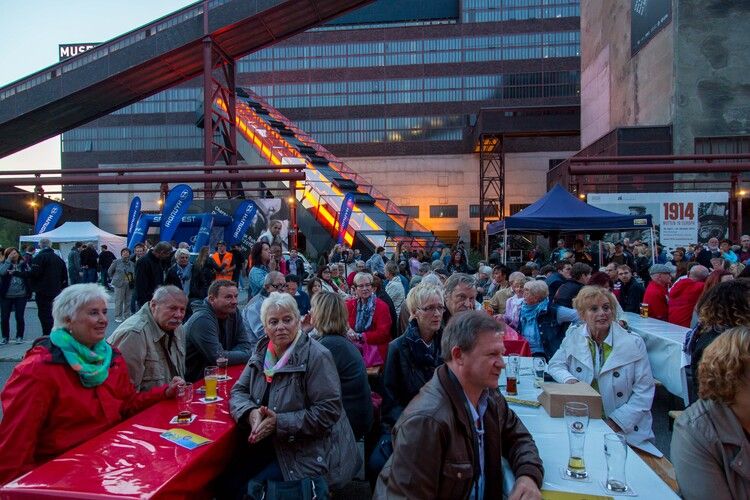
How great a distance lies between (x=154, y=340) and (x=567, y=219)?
28.2 ft

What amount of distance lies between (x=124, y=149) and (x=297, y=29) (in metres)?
26.3

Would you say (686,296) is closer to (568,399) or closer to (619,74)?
(568,399)

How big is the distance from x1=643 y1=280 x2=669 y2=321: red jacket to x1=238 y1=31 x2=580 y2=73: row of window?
1338 inches

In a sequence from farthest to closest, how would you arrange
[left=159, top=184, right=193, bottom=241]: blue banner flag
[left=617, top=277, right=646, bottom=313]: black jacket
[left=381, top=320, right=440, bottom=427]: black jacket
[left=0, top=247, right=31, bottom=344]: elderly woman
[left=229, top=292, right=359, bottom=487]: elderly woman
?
[left=159, top=184, right=193, bottom=241]: blue banner flag < [left=0, top=247, right=31, bottom=344]: elderly woman < [left=617, top=277, right=646, bottom=313]: black jacket < [left=381, top=320, right=440, bottom=427]: black jacket < [left=229, top=292, right=359, bottom=487]: elderly woman

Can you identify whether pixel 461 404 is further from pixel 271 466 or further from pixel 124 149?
pixel 124 149

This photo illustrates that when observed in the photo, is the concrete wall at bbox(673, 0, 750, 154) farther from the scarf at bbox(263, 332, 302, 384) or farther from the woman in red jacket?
the scarf at bbox(263, 332, 302, 384)

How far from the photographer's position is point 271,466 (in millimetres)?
3043

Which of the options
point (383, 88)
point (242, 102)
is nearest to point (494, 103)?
point (383, 88)

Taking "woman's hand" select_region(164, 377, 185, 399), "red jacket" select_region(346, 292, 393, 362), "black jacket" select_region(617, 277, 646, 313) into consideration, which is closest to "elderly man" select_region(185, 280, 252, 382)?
"woman's hand" select_region(164, 377, 185, 399)

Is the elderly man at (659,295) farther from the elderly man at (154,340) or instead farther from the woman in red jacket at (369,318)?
the elderly man at (154,340)

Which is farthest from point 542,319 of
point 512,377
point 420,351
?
point 420,351

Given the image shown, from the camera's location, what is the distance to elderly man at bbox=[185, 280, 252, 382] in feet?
14.0

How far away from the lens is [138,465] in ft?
7.93

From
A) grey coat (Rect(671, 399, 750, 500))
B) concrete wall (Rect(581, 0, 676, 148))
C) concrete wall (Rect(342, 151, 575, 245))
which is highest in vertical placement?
concrete wall (Rect(581, 0, 676, 148))
